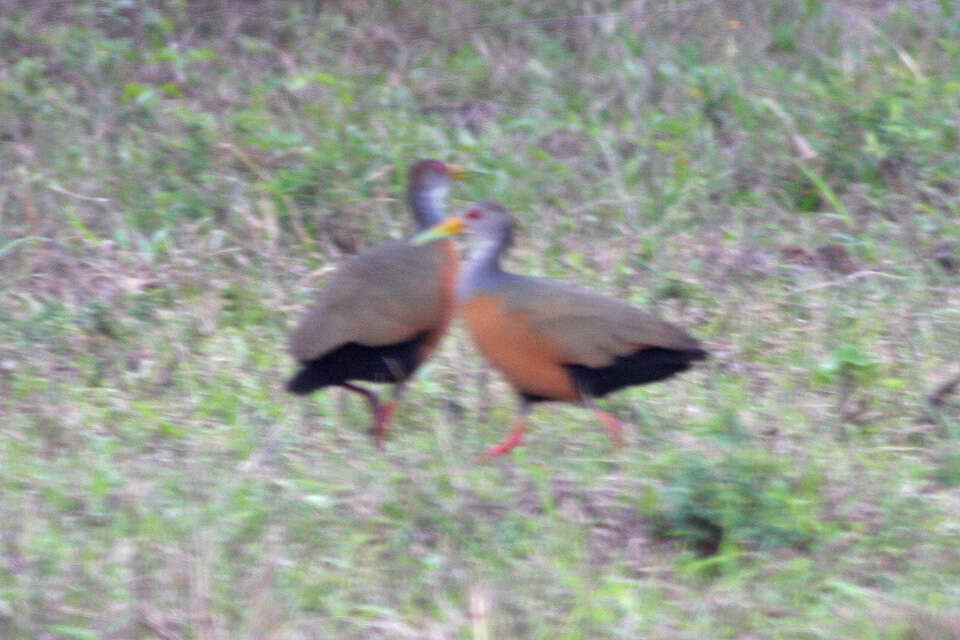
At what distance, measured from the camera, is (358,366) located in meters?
4.67

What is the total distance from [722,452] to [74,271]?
10.1 feet

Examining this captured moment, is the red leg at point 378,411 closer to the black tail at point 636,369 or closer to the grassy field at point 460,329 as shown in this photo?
the grassy field at point 460,329

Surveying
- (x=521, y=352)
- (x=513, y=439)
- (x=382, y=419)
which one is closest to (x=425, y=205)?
(x=382, y=419)

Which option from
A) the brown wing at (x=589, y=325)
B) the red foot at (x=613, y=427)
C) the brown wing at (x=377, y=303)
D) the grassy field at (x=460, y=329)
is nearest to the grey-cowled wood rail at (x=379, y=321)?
the brown wing at (x=377, y=303)

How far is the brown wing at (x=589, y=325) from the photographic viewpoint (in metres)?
4.37

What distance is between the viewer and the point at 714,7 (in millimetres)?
9039

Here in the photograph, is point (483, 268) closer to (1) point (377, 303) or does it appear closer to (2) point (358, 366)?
(1) point (377, 303)

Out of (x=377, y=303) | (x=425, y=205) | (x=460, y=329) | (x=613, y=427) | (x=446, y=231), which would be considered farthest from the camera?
(x=460, y=329)

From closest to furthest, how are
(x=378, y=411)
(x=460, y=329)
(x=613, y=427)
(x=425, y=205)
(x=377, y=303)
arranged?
(x=613, y=427), (x=377, y=303), (x=378, y=411), (x=425, y=205), (x=460, y=329)

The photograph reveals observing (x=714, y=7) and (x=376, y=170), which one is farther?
(x=714, y=7)

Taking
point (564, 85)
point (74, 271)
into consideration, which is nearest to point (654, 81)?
point (564, 85)

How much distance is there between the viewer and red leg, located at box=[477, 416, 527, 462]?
4.41 m

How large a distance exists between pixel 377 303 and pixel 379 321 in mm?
72

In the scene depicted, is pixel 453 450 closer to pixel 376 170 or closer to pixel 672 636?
pixel 672 636
